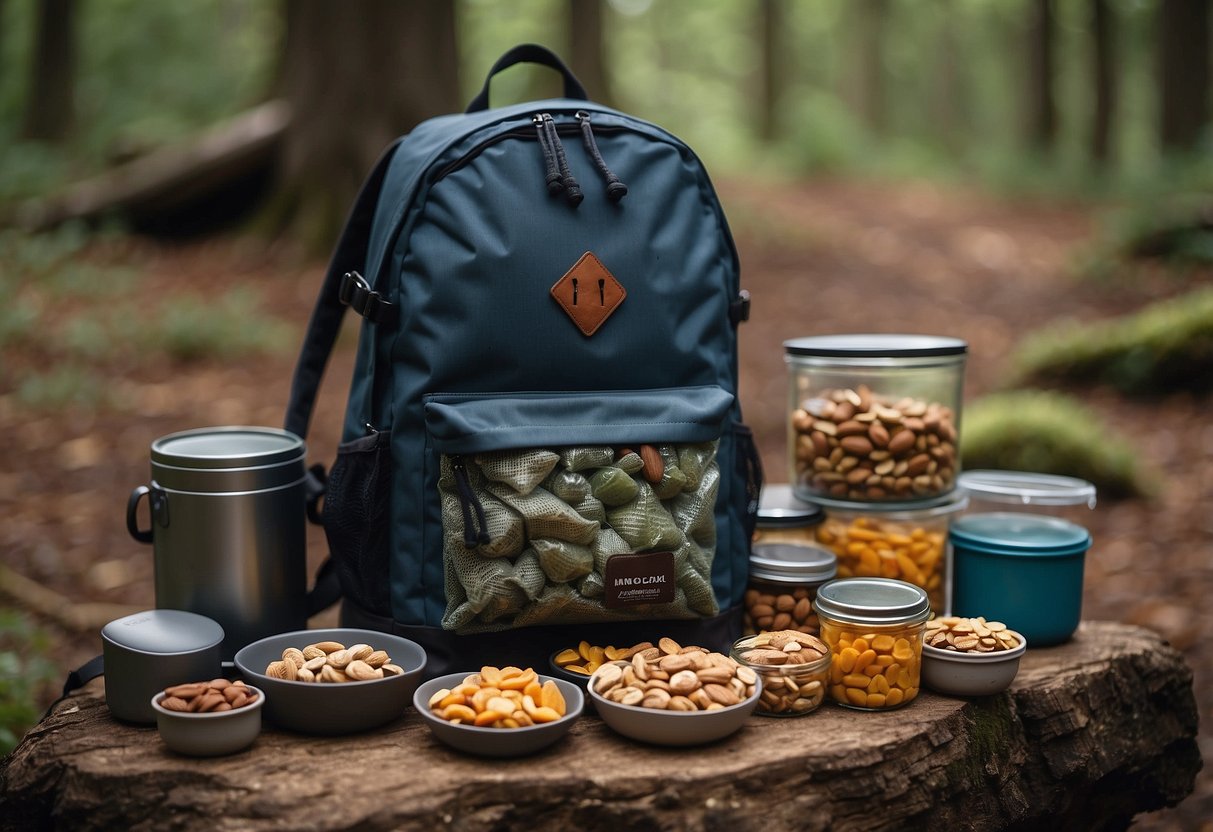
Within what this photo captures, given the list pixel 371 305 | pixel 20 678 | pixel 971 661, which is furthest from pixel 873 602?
pixel 20 678

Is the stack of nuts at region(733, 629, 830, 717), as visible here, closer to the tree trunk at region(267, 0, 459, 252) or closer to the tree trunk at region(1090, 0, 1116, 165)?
the tree trunk at region(267, 0, 459, 252)

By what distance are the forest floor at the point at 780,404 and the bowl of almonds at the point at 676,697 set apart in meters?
1.74

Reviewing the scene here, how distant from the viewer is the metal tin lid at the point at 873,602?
6.66ft

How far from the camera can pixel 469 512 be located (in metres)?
2.00

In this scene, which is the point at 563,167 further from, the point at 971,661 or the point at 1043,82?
the point at 1043,82

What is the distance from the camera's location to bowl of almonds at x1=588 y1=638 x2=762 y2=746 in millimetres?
1832

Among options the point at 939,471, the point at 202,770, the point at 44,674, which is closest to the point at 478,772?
the point at 202,770

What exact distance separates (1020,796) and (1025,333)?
206 inches

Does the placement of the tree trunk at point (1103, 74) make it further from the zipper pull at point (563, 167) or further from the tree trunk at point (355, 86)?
the zipper pull at point (563, 167)

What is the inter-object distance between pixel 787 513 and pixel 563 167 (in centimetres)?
98

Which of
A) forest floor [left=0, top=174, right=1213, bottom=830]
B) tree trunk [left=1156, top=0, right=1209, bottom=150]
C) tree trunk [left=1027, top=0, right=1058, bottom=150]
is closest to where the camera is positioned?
forest floor [left=0, top=174, right=1213, bottom=830]

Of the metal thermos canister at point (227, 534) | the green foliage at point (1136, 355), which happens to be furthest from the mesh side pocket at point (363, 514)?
the green foliage at point (1136, 355)

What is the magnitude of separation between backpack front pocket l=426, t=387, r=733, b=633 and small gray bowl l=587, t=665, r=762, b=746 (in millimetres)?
238

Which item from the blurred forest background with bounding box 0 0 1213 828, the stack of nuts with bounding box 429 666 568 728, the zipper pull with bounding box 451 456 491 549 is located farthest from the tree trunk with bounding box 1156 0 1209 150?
the stack of nuts with bounding box 429 666 568 728
